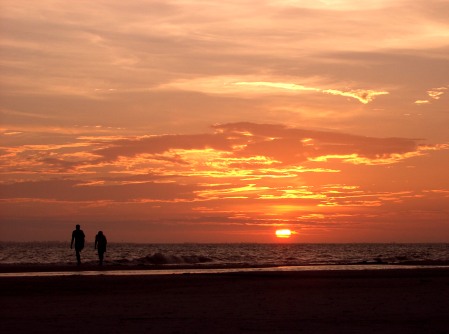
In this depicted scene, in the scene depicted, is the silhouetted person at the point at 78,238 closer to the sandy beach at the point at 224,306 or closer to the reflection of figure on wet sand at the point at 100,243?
the reflection of figure on wet sand at the point at 100,243

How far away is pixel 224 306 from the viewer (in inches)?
709

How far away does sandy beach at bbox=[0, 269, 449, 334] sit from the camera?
14438 mm

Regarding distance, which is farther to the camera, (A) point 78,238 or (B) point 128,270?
(A) point 78,238

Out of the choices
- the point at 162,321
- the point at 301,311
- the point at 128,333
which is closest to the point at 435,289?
the point at 301,311

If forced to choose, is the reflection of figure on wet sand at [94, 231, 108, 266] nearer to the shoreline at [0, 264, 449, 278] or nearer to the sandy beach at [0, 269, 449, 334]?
the shoreline at [0, 264, 449, 278]

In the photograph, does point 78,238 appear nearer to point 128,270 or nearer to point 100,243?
point 100,243

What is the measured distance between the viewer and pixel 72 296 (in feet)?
68.8

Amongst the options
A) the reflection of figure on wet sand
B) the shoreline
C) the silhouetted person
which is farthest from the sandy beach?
the reflection of figure on wet sand

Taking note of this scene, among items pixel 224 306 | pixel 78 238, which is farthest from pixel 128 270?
pixel 224 306

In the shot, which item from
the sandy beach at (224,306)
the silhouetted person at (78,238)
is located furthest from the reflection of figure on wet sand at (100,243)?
the sandy beach at (224,306)

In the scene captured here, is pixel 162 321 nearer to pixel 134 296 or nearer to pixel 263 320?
pixel 263 320

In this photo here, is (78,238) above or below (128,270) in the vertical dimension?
above

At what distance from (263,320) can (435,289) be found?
32.5ft

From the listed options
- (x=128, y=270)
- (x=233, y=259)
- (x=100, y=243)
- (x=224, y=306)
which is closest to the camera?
(x=224, y=306)
